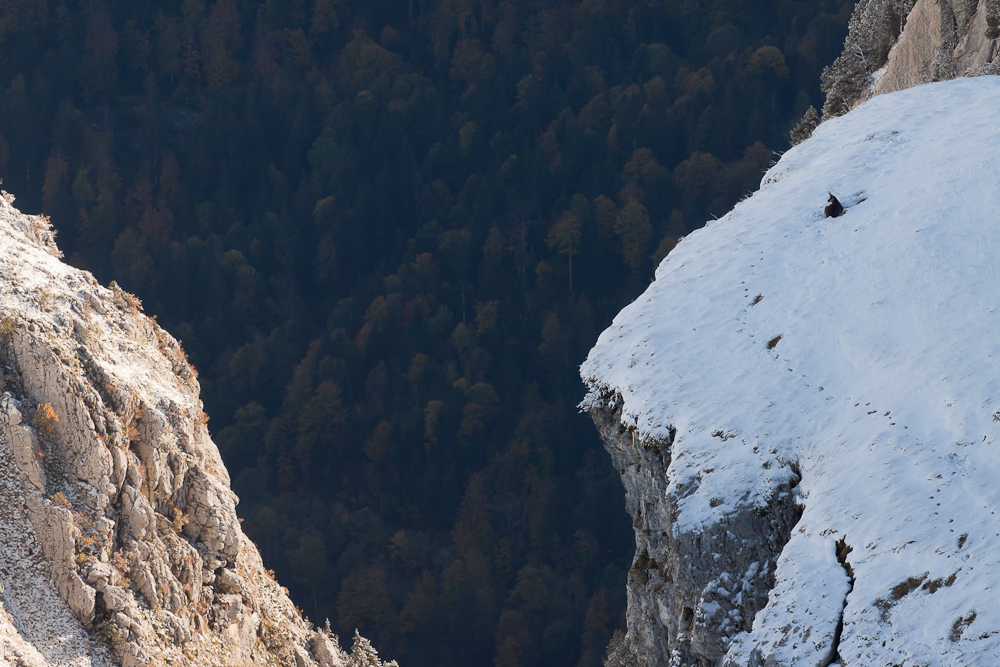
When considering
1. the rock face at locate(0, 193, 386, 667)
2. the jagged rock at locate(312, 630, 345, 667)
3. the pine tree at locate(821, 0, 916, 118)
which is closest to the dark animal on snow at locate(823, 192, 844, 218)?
the pine tree at locate(821, 0, 916, 118)

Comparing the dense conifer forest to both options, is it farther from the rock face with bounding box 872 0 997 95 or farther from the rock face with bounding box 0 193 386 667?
the rock face with bounding box 872 0 997 95

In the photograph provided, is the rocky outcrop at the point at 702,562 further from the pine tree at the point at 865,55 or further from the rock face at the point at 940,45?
the pine tree at the point at 865,55

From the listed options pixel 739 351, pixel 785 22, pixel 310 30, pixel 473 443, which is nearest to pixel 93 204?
pixel 310 30

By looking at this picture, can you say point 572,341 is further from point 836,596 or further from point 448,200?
point 836,596

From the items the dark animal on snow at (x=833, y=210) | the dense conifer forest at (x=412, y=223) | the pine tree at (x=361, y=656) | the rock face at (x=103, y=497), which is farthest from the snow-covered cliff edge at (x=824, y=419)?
the dense conifer forest at (x=412, y=223)

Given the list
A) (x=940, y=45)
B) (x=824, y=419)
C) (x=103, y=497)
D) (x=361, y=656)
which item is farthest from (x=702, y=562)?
(x=361, y=656)
